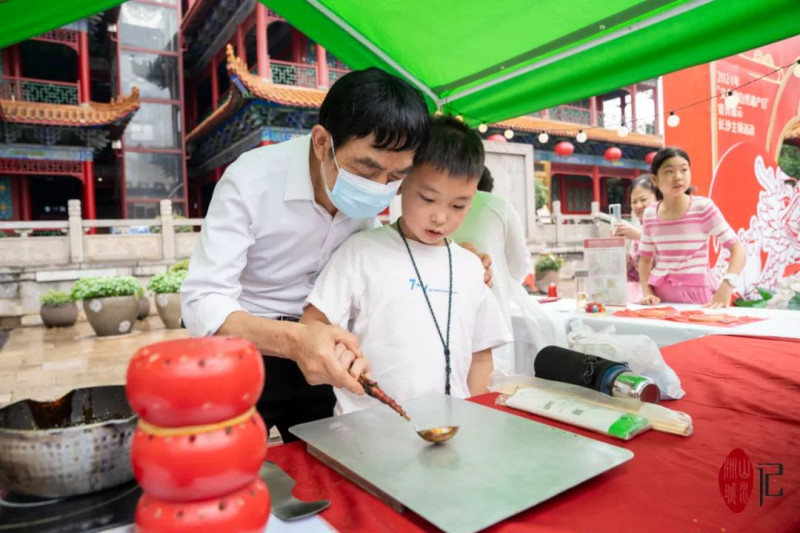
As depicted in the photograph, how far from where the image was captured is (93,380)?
4.88 meters

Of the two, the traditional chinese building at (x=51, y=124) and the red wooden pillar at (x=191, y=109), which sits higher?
the red wooden pillar at (x=191, y=109)

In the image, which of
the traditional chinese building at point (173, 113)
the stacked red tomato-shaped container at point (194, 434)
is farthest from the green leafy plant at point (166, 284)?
the stacked red tomato-shaped container at point (194, 434)

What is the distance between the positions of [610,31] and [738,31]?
0.47 meters

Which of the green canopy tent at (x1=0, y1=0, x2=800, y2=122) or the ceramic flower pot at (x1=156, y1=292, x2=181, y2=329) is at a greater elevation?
the green canopy tent at (x1=0, y1=0, x2=800, y2=122)

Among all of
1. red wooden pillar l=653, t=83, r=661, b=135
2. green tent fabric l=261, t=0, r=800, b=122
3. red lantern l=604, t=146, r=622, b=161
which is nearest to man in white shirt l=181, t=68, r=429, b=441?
green tent fabric l=261, t=0, r=800, b=122

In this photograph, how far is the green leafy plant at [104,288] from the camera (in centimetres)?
731

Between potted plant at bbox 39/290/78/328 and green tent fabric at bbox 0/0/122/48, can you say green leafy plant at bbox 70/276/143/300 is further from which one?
green tent fabric at bbox 0/0/122/48

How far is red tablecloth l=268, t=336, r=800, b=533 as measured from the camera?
63 centimetres

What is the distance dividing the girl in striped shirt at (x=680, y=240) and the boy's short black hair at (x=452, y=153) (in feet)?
6.47

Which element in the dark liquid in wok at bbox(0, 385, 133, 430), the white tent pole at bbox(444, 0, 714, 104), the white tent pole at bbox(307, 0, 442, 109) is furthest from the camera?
the white tent pole at bbox(307, 0, 442, 109)

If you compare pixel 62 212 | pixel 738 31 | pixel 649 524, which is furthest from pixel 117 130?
pixel 649 524

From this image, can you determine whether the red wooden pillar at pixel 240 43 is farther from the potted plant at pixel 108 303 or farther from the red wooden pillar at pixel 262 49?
the potted plant at pixel 108 303

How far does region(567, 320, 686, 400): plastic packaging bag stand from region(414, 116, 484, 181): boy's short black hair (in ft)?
1.79

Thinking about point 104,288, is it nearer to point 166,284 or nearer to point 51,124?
point 166,284
